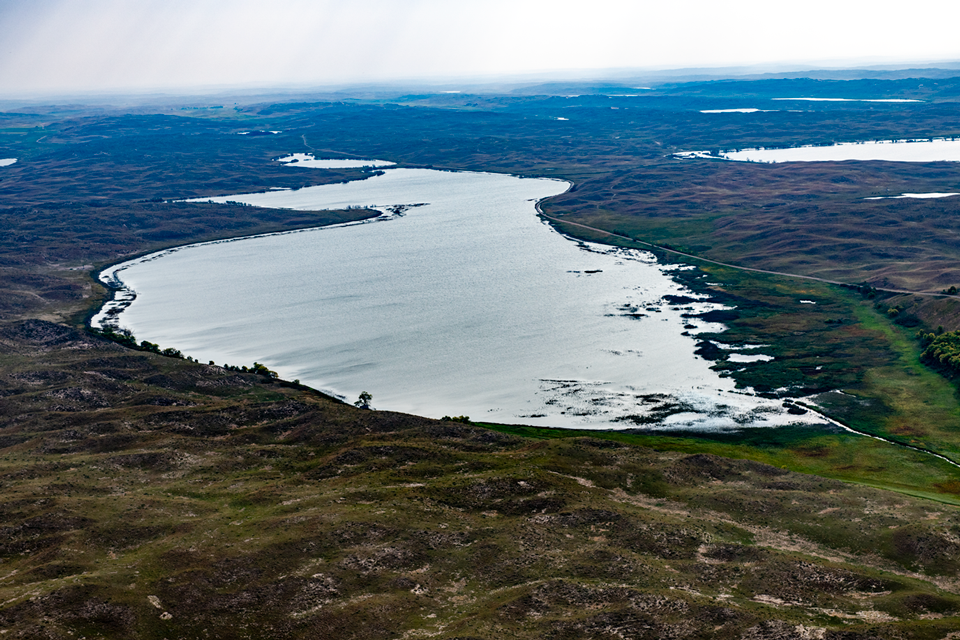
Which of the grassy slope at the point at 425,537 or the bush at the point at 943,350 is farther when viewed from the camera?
the bush at the point at 943,350

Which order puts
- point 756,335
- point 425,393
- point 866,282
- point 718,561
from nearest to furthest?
1. point 718,561
2. point 425,393
3. point 756,335
4. point 866,282

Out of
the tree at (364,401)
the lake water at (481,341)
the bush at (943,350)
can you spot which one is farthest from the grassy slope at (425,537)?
the bush at (943,350)

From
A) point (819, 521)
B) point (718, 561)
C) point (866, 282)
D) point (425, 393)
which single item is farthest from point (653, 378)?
point (866, 282)

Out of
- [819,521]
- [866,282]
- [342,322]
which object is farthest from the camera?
[866,282]

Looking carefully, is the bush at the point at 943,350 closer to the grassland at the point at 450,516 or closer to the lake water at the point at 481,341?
the grassland at the point at 450,516

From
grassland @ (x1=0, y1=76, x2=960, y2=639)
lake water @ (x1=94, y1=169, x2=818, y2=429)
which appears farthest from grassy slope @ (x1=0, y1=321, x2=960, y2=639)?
lake water @ (x1=94, y1=169, x2=818, y2=429)

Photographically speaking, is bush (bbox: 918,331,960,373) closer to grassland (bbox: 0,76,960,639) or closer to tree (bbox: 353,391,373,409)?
grassland (bbox: 0,76,960,639)

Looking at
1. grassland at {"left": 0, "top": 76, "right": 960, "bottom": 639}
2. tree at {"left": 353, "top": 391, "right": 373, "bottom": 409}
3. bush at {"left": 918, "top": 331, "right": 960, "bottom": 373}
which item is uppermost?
bush at {"left": 918, "top": 331, "right": 960, "bottom": 373}

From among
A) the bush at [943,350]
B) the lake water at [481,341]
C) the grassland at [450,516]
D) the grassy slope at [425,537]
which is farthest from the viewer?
the bush at [943,350]

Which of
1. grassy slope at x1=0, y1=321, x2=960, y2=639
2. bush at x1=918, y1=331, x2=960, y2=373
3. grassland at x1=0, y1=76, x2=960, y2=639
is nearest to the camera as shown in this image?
grassy slope at x1=0, y1=321, x2=960, y2=639

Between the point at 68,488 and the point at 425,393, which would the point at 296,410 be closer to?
the point at 425,393

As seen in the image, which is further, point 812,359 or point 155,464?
point 812,359
